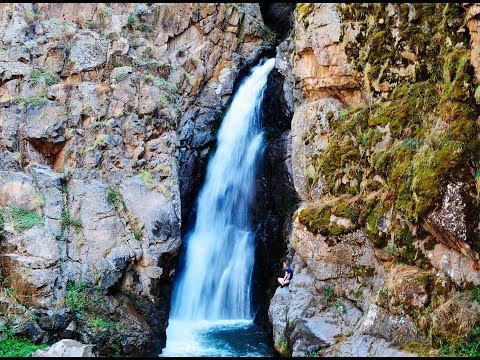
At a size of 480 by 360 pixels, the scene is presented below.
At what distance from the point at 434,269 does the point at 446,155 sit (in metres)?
2.26

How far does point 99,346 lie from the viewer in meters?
11.5

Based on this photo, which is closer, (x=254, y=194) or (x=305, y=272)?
(x=305, y=272)

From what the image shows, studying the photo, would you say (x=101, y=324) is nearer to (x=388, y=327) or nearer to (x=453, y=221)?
(x=388, y=327)

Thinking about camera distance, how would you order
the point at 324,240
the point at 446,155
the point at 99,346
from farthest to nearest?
1. the point at 99,346
2. the point at 324,240
3. the point at 446,155

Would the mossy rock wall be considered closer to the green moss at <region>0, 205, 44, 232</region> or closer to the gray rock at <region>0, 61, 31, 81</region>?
the green moss at <region>0, 205, 44, 232</region>

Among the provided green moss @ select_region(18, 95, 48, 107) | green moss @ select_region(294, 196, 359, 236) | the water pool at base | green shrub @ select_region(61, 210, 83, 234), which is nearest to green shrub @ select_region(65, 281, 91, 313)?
green shrub @ select_region(61, 210, 83, 234)

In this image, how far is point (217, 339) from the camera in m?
13.3

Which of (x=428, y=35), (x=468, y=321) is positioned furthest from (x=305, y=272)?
(x=428, y=35)

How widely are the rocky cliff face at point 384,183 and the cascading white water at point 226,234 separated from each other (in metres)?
4.71

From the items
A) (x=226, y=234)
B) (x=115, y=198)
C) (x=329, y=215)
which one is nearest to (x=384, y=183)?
(x=329, y=215)

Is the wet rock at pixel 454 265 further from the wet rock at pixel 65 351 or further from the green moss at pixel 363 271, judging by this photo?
the wet rock at pixel 65 351

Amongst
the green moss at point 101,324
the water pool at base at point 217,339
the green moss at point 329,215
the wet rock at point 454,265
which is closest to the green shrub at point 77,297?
the green moss at point 101,324

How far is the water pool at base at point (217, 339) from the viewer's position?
1206 cm

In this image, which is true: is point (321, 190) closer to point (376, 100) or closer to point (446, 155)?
point (376, 100)
